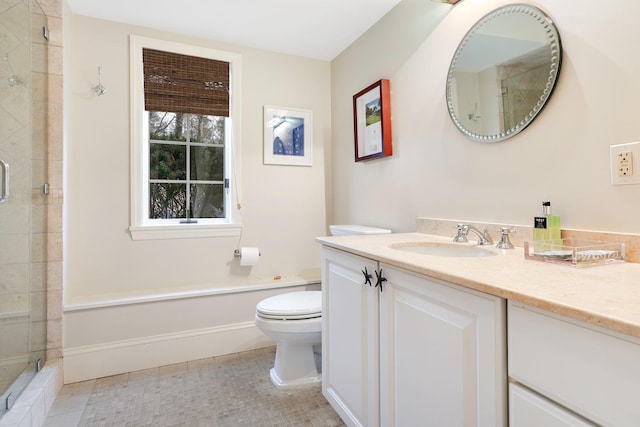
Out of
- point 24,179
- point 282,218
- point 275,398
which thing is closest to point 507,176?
point 275,398

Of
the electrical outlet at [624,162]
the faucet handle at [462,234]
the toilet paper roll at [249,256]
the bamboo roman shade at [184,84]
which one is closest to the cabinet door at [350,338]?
the faucet handle at [462,234]

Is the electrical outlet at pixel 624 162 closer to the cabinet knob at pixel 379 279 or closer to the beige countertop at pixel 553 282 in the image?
the beige countertop at pixel 553 282

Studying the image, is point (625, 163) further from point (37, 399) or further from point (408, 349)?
point (37, 399)

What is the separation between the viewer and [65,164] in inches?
79.8

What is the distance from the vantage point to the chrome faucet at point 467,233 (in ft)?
4.67

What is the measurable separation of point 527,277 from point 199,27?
251 cm

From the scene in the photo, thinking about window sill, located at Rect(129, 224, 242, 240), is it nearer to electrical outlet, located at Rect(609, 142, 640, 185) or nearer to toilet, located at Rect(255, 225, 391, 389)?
toilet, located at Rect(255, 225, 391, 389)

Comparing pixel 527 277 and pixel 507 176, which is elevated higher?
pixel 507 176

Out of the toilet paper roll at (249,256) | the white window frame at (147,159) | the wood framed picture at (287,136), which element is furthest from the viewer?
the wood framed picture at (287,136)

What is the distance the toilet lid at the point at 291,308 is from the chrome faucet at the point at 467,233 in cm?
82

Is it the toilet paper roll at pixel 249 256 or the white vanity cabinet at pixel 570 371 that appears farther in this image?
the toilet paper roll at pixel 249 256

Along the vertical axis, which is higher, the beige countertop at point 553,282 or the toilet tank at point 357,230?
the toilet tank at point 357,230

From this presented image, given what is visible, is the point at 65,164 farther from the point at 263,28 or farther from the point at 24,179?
the point at 263,28

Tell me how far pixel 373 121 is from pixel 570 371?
1863 mm
